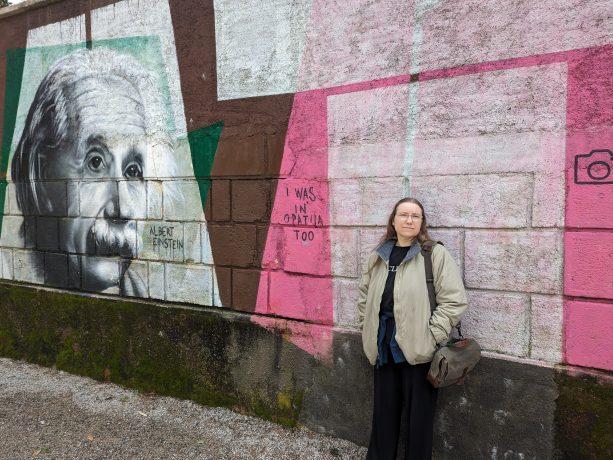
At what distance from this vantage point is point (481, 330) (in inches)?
115

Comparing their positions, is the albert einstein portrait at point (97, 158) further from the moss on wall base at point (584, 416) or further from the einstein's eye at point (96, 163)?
the moss on wall base at point (584, 416)

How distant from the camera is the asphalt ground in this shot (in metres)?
3.34

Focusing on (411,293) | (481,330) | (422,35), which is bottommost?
(481,330)

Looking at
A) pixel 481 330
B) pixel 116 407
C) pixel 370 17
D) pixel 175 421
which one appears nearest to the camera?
pixel 481 330

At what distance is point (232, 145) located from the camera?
381 cm

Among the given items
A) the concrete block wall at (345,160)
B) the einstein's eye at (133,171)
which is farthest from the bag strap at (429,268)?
the einstein's eye at (133,171)

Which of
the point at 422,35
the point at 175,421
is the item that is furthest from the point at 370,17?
the point at 175,421

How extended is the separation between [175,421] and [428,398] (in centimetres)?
214

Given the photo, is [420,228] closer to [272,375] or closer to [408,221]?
[408,221]

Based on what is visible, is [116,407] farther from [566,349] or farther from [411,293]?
[566,349]

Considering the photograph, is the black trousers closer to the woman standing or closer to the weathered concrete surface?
the woman standing

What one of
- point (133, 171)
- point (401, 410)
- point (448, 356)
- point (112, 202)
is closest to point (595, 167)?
point (448, 356)

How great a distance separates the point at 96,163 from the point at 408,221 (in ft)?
10.8

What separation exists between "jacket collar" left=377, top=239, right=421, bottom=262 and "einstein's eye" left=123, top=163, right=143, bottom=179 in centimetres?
255
